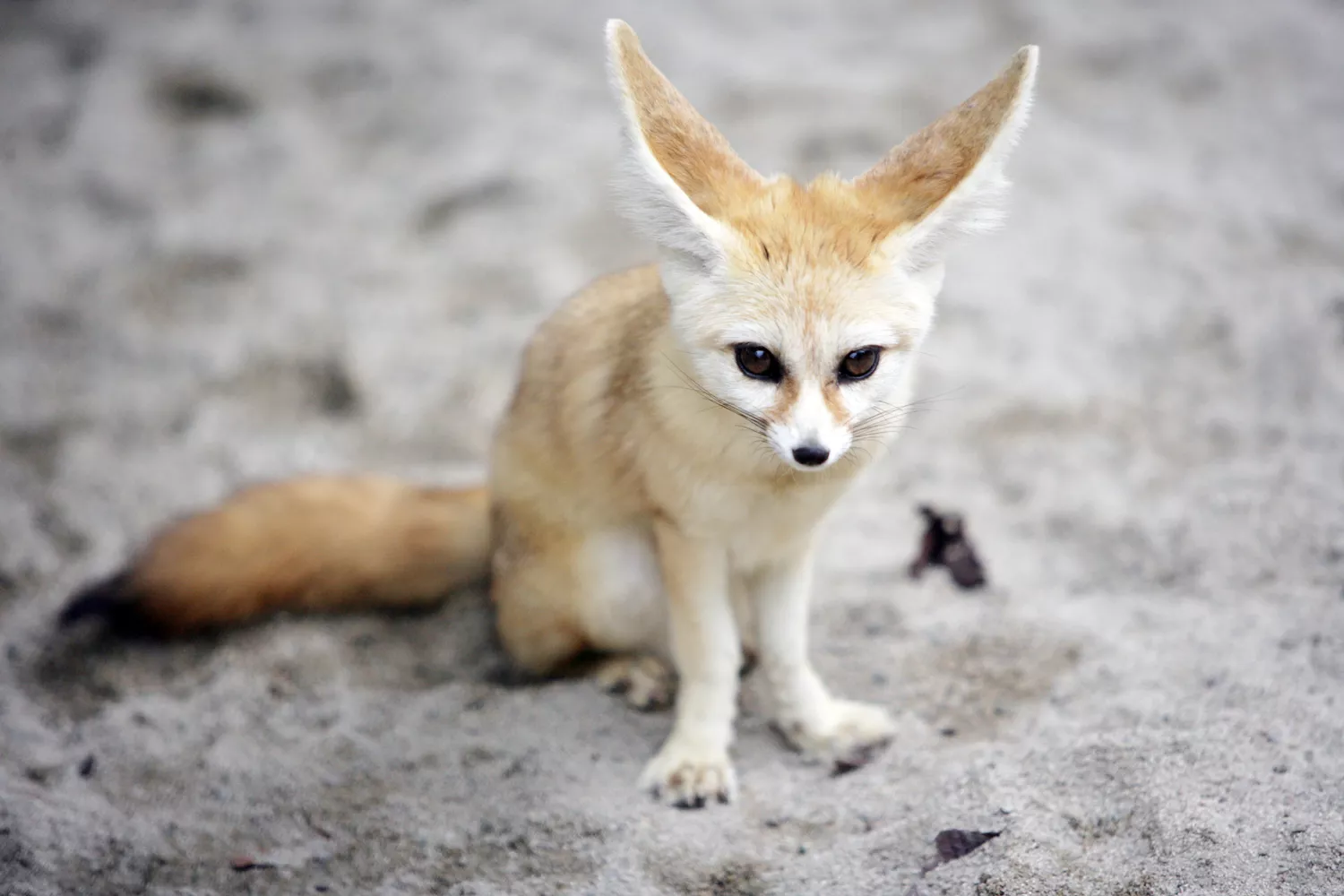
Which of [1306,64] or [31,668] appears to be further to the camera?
[1306,64]

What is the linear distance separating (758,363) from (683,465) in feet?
1.16

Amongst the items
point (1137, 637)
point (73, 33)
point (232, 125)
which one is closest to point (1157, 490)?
point (1137, 637)

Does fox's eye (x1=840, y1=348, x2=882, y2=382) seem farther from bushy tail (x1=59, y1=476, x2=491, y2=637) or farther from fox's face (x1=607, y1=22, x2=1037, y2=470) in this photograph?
bushy tail (x1=59, y1=476, x2=491, y2=637)

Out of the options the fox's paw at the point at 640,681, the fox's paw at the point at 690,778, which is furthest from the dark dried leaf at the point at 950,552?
the fox's paw at the point at 690,778

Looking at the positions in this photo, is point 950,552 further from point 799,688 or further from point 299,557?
point 299,557

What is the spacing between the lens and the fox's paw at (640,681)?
9.36ft

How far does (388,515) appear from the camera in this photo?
3.15 metres

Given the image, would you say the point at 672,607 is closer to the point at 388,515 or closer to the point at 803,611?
the point at 803,611

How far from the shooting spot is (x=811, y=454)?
6.48ft

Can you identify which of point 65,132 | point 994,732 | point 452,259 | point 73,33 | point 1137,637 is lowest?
point 994,732

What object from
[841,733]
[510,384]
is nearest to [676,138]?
[841,733]

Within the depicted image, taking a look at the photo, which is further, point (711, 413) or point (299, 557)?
point (299, 557)

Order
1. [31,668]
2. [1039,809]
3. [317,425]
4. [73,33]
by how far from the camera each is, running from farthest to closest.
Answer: [73,33] → [317,425] → [31,668] → [1039,809]

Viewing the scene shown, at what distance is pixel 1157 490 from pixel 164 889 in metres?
3.01
